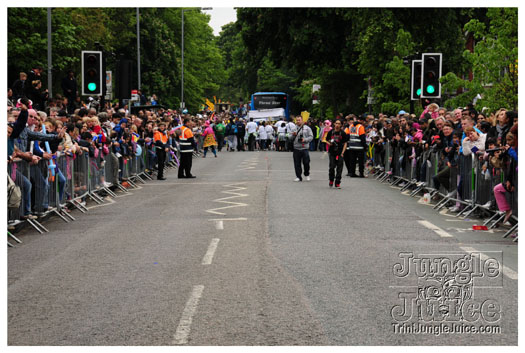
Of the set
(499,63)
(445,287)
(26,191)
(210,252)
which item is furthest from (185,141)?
(445,287)

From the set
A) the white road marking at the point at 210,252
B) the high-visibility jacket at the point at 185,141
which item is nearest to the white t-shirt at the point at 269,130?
Answer: the high-visibility jacket at the point at 185,141

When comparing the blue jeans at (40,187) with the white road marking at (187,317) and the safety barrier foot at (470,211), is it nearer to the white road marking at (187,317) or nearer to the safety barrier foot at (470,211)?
the white road marking at (187,317)

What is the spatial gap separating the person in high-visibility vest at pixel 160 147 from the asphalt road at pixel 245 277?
28.5ft

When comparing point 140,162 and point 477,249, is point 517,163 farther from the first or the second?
point 140,162

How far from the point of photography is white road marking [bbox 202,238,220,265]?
10.3 metres

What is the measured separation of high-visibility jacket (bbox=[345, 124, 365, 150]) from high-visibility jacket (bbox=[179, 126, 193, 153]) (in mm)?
4747

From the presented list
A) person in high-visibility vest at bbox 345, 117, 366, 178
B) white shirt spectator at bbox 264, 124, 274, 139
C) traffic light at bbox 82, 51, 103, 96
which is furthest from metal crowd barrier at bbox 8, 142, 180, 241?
white shirt spectator at bbox 264, 124, 274, 139

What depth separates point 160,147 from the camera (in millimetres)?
26750

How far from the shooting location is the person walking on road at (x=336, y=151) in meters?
22.0

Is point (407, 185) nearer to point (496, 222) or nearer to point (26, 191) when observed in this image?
point (496, 222)

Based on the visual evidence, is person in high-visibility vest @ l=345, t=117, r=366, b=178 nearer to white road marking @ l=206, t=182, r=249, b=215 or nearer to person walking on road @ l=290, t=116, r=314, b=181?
person walking on road @ l=290, t=116, r=314, b=181

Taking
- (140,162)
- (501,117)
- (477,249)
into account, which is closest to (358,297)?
(477,249)

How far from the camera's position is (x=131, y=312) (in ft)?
24.6

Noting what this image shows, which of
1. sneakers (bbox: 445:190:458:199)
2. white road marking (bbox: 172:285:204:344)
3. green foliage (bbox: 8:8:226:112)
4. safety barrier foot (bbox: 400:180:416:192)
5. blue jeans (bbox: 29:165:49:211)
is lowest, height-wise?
safety barrier foot (bbox: 400:180:416:192)
